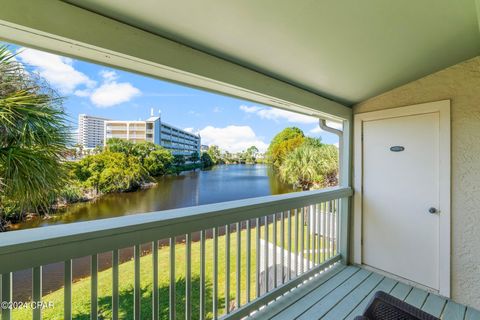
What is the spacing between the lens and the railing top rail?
1057mm

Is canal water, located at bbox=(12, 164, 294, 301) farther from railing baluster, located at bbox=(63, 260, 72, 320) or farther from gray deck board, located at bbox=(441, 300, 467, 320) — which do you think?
gray deck board, located at bbox=(441, 300, 467, 320)

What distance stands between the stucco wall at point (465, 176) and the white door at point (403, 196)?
0.49 feet

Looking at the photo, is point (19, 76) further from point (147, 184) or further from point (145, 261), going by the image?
point (145, 261)

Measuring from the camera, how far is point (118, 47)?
1.28 meters

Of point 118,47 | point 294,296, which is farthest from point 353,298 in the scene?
point 118,47

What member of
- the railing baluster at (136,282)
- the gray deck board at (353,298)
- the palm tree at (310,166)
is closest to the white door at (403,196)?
the gray deck board at (353,298)

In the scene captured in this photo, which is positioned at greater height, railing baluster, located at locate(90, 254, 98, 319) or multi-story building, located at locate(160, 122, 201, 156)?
multi-story building, located at locate(160, 122, 201, 156)

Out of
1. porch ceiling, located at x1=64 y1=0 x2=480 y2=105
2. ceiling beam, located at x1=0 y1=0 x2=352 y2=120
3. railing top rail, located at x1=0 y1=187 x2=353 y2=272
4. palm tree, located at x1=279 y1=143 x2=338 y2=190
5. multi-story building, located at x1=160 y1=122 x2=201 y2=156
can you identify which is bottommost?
railing top rail, located at x1=0 y1=187 x2=353 y2=272

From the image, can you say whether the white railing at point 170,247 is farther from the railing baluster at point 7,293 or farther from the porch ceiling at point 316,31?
the porch ceiling at point 316,31

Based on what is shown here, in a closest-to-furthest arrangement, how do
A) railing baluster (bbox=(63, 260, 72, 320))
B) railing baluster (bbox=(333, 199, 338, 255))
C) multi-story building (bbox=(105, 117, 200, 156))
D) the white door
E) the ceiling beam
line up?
the ceiling beam → railing baluster (bbox=(63, 260, 72, 320)) → multi-story building (bbox=(105, 117, 200, 156)) → the white door → railing baluster (bbox=(333, 199, 338, 255))

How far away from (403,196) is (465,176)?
1.96 ft

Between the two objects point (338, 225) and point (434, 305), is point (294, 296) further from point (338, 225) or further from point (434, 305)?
point (434, 305)

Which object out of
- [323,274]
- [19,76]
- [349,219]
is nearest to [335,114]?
[349,219]

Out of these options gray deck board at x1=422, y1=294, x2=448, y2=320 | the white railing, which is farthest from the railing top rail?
gray deck board at x1=422, y1=294, x2=448, y2=320
